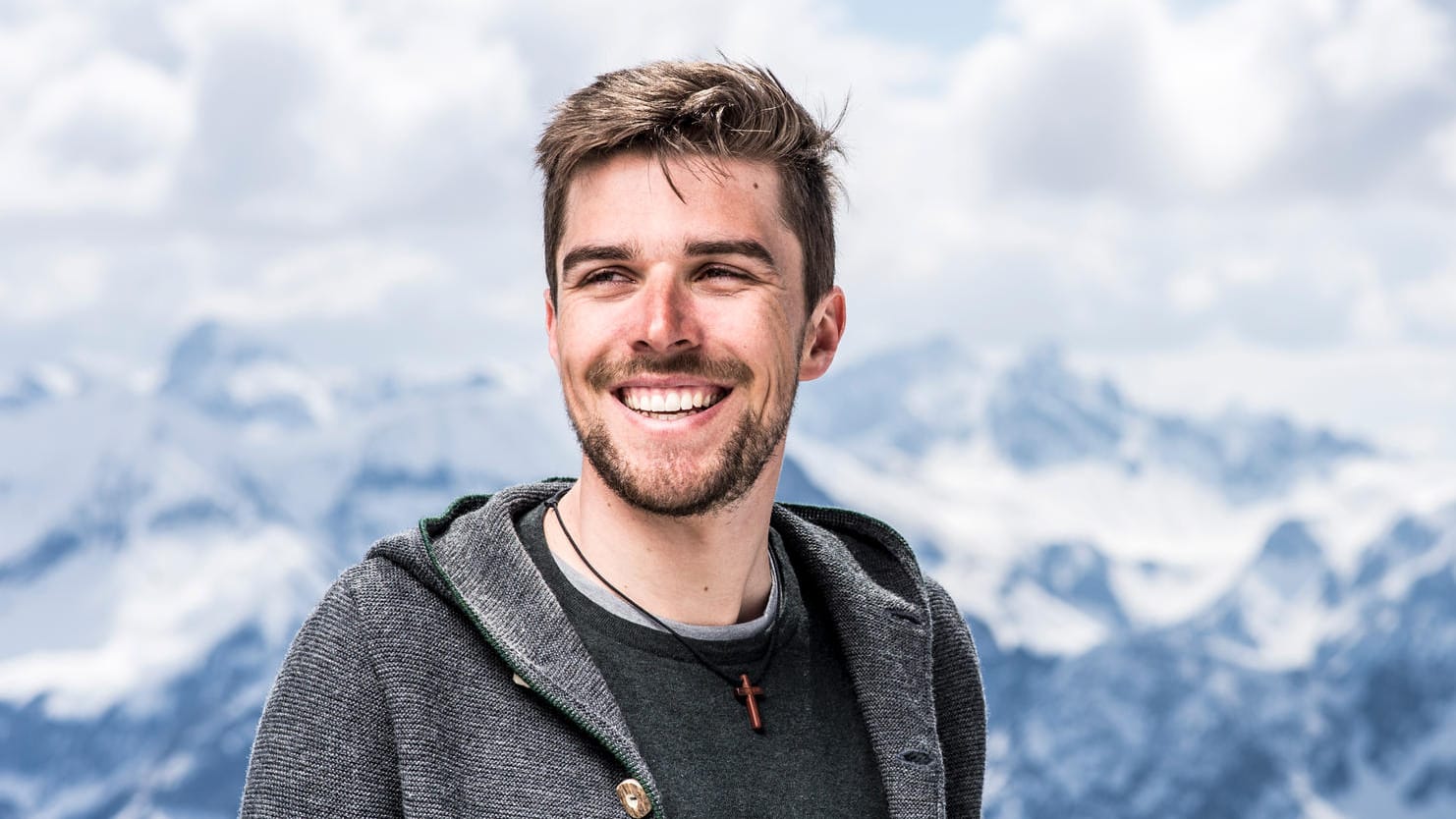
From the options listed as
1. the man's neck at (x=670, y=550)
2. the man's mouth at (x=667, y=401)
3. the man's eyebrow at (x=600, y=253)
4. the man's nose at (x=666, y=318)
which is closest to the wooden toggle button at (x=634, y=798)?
the man's neck at (x=670, y=550)

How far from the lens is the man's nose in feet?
11.9

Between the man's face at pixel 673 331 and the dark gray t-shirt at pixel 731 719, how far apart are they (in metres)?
0.38

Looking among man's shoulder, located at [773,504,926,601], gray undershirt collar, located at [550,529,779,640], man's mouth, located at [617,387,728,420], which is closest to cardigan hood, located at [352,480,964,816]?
man's shoulder, located at [773,504,926,601]

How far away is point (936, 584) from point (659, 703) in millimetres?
1588

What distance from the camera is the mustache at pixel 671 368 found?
3676mm

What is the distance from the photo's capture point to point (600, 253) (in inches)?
147

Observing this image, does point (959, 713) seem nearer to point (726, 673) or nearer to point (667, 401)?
point (726, 673)

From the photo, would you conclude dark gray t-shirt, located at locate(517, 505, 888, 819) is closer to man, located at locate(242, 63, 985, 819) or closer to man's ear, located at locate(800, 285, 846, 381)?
man, located at locate(242, 63, 985, 819)

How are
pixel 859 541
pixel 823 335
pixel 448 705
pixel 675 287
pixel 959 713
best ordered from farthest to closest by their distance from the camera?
pixel 859 541 < pixel 959 713 < pixel 823 335 < pixel 675 287 < pixel 448 705

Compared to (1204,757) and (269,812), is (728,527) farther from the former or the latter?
(1204,757)

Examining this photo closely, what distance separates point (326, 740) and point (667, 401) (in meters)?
1.20

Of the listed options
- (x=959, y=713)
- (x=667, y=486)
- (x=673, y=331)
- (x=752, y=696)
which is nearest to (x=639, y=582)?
(x=667, y=486)

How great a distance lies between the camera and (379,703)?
3533 mm

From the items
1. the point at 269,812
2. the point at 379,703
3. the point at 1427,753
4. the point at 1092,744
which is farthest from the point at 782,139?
the point at 1427,753
